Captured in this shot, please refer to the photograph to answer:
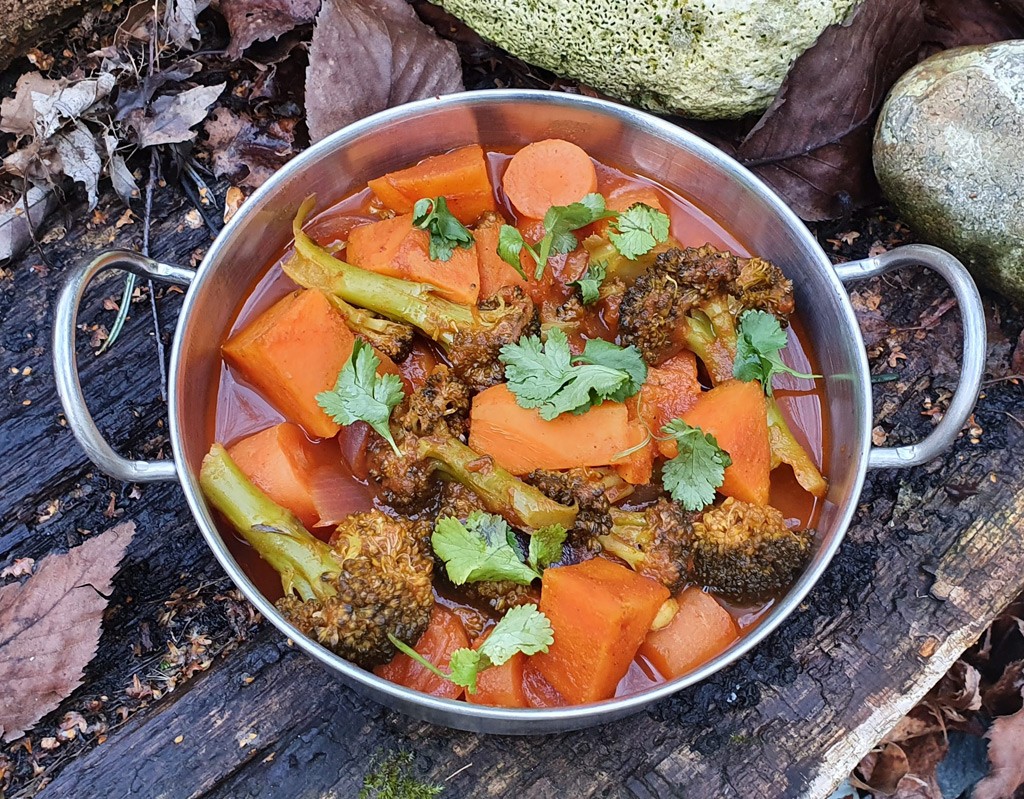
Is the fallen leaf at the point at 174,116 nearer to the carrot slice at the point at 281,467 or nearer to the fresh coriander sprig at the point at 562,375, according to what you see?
the carrot slice at the point at 281,467

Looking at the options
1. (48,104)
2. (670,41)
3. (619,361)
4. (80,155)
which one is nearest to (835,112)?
(670,41)

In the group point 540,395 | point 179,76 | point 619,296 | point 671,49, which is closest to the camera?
point 540,395

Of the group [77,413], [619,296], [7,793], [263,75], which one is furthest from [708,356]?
[7,793]

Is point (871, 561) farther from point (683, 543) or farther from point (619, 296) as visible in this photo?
point (619, 296)

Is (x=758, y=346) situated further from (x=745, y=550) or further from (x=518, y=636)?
(x=518, y=636)

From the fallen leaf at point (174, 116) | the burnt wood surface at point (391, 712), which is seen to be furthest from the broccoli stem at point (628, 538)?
the fallen leaf at point (174, 116)

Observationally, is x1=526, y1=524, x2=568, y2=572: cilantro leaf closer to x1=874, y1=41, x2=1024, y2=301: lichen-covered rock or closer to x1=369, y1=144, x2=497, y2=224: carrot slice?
x1=369, y1=144, x2=497, y2=224: carrot slice
